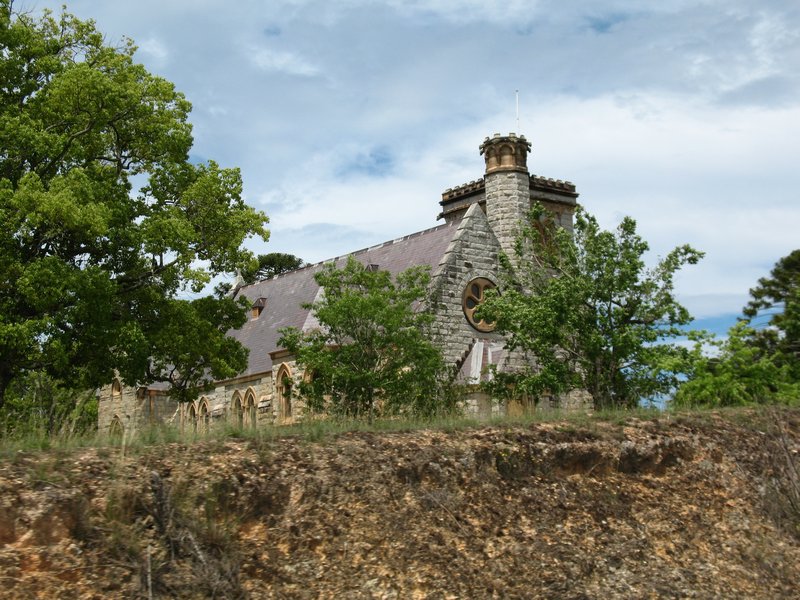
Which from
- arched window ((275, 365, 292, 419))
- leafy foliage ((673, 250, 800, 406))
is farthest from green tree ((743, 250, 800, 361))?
arched window ((275, 365, 292, 419))

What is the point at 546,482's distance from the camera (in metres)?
11.6

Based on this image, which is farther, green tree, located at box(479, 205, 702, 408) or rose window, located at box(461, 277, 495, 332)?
rose window, located at box(461, 277, 495, 332)

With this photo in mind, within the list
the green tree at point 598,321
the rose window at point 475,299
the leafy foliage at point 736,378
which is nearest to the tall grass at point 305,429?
the leafy foliage at point 736,378

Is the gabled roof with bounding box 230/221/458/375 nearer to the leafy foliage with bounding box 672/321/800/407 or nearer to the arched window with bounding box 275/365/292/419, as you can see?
the arched window with bounding box 275/365/292/419

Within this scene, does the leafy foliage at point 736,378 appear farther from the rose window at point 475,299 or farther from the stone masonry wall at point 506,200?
the stone masonry wall at point 506,200

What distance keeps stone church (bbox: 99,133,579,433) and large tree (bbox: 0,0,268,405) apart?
13.0ft

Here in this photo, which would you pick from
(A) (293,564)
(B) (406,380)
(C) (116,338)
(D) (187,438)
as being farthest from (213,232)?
(A) (293,564)

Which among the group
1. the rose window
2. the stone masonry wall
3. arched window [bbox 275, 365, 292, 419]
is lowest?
arched window [bbox 275, 365, 292, 419]

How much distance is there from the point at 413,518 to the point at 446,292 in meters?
21.0

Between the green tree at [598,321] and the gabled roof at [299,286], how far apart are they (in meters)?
7.25

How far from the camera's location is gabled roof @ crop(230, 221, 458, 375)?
3391 centimetres

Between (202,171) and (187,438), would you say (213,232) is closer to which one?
(202,171)

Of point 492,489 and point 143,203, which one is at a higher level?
point 143,203

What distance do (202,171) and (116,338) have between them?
16.4ft
